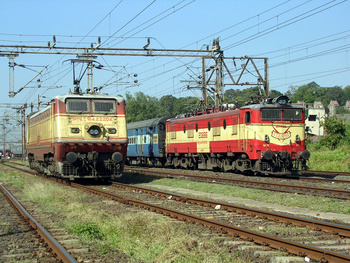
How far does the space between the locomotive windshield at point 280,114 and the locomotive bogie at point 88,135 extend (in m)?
6.59

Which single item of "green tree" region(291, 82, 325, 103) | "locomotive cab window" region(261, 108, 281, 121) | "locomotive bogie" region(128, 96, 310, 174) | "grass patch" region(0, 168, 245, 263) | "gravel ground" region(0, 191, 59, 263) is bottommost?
"gravel ground" region(0, 191, 59, 263)

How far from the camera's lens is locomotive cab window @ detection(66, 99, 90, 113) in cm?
1900

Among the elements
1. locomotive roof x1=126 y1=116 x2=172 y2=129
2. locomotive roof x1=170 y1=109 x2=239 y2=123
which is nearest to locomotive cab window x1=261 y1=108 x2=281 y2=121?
locomotive roof x1=170 y1=109 x2=239 y2=123

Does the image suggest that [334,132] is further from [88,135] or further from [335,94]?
[335,94]

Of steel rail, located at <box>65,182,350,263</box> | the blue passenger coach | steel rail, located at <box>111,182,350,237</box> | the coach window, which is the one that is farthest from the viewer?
the blue passenger coach

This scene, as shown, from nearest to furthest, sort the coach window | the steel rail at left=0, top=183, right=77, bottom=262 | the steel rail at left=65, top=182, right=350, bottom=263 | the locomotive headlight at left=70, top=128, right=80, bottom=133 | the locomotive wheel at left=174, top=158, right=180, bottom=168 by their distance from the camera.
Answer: the steel rail at left=65, top=182, right=350, bottom=263, the steel rail at left=0, top=183, right=77, bottom=262, the locomotive headlight at left=70, top=128, right=80, bottom=133, the coach window, the locomotive wheel at left=174, top=158, right=180, bottom=168

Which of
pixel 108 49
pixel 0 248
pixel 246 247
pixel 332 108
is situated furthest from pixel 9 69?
pixel 332 108

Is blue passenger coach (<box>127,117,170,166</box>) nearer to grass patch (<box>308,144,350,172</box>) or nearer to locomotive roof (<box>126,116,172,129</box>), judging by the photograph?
locomotive roof (<box>126,116,172,129</box>)

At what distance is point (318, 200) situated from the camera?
1315 cm

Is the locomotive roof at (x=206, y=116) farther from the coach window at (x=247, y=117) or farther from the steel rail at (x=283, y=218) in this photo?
the steel rail at (x=283, y=218)

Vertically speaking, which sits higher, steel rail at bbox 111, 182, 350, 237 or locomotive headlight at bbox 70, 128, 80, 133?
locomotive headlight at bbox 70, 128, 80, 133

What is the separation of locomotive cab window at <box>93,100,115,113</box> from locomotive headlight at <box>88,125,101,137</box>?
0.74 meters

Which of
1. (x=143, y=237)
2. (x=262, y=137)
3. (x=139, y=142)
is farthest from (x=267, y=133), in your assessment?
(x=139, y=142)

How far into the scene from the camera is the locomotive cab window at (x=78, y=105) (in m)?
19.0
